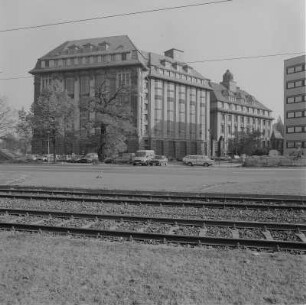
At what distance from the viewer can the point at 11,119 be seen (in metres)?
61.0

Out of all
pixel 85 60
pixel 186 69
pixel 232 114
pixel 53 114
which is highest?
pixel 186 69

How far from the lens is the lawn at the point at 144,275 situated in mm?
4938

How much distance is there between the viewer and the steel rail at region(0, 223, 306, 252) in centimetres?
762

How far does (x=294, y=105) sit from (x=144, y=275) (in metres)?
69.9

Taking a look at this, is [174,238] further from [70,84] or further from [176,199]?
[70,84]

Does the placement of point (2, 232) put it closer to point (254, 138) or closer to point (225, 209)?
point (225, 209)

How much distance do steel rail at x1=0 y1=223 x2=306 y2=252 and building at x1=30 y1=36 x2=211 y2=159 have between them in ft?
214

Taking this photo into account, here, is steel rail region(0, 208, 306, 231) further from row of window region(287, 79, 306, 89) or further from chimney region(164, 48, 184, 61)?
chimney region(164, 48, 184, 61)

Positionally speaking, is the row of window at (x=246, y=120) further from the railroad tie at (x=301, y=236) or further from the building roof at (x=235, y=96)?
the railroad tie at (x=301, y=236)

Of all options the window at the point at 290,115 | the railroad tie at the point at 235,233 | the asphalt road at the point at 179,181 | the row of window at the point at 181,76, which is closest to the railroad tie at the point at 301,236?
the railroad tie at the point at 235,233

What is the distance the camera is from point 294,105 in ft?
229

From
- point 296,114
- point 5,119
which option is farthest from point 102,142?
point 296,114

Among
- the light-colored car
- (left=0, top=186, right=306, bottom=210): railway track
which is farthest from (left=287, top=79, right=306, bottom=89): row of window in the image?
(left=0, top=186, right=306, bottom=210): railway track

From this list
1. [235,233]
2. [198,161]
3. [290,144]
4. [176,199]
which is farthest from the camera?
[290,144]
